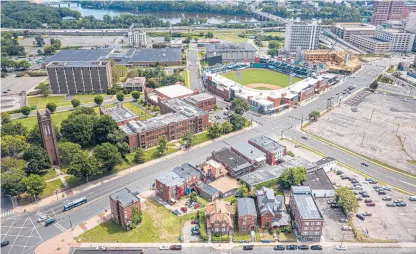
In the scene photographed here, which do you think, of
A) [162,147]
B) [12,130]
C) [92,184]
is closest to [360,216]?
[162,147]

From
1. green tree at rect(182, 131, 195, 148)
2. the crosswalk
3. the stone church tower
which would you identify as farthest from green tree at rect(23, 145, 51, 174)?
green tree at rect(182, 131, 195, 148)

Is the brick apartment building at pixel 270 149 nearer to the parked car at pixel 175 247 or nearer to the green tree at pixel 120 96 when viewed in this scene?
the parked car at pixel 175 247

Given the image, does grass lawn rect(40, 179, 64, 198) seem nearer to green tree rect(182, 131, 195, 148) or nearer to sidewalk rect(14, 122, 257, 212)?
sidewalk rect(14, 122, 257, 212)

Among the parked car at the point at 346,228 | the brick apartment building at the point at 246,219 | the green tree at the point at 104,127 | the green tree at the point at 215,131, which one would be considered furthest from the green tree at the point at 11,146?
the parked car at the point at 346,228

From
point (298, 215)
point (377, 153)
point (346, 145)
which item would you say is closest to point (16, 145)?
point (298, 215)

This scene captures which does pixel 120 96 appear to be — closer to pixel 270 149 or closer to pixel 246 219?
pixel 270 149

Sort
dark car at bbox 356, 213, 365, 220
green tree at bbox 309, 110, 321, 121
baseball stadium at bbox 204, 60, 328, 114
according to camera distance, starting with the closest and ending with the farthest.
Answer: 1. dark car at bbox 356, 213, 365, 220
2. green tree at bbox 309, 110, 321, 121
3. baseball stadium at bbox 204, 60, 328, 114
